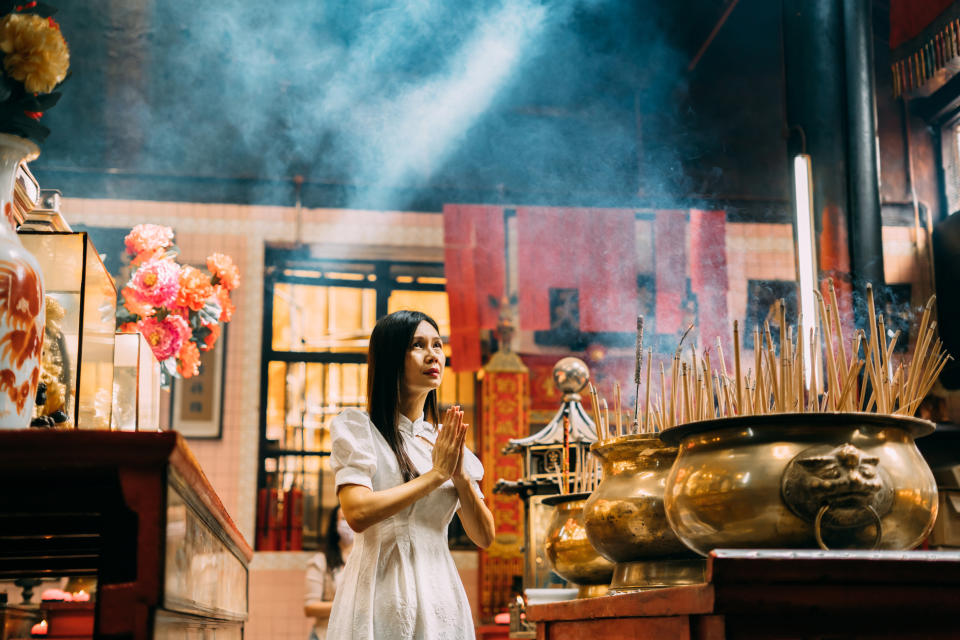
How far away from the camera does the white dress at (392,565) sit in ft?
5.53

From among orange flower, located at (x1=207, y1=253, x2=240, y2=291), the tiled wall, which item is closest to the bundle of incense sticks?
orange flower, located at (x1=207, y1=253, x2=240, y2=291)

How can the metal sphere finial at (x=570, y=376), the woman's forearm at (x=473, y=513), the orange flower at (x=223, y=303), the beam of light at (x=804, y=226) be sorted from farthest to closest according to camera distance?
the beam of light at (x=804, y=226), the metal sphere finial at (x=570, y=376), the orange flower at (x=223, y=303), the woman's forearm at (x=473, y=513)

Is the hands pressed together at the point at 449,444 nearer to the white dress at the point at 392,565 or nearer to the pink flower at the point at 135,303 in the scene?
the white dress at the point at 392,565

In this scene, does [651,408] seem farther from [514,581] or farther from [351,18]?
[351,18]

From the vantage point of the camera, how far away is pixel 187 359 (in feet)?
10.8

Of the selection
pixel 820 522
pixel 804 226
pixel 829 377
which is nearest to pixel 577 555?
pixel 829 377

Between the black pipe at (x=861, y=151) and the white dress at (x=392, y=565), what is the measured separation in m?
3.79

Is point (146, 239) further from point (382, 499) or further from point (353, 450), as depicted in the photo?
point (382, 499)

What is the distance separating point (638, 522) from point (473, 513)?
53cm

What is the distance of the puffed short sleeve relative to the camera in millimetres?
1722

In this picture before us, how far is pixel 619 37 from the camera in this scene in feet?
26.2

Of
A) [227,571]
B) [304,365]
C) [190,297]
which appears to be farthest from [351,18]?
[227,571]

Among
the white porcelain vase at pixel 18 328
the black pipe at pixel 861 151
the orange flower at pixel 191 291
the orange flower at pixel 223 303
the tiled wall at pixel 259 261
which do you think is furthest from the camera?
the tiled wall at pixel 259 261

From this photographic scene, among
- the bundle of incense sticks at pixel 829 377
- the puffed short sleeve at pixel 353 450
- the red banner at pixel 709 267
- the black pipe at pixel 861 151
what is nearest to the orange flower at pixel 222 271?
the puffed short sleeve at pixel 353 450
